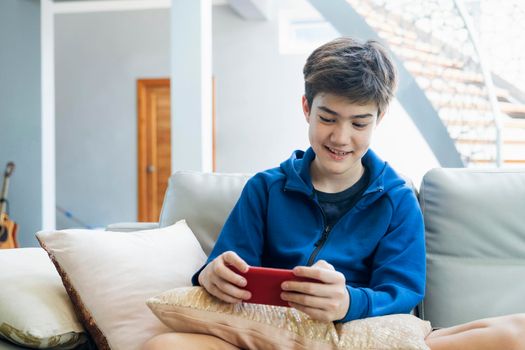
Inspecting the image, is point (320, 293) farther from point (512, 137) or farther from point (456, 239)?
point (512, 137)

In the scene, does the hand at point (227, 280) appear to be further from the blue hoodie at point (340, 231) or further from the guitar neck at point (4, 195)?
the guitar neck at point (4, 195)

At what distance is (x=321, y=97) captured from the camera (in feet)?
4.77

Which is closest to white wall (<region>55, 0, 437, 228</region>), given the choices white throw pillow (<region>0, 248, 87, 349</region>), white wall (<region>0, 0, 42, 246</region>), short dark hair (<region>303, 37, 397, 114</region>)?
white wall (<region>0, 0, 42, 246</region>)

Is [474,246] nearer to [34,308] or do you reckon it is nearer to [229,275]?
[229,275]

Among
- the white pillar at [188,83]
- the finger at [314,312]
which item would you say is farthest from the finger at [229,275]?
the white pillar at [188,83]

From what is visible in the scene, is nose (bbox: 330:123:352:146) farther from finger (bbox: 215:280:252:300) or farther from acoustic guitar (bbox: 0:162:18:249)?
acoustic guitar (bbox: 0:162:18:249)

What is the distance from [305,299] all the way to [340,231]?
0.42 m

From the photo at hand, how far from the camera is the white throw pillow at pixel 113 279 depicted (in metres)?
1.38

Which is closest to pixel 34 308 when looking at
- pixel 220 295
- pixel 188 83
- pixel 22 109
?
pixel 220 295

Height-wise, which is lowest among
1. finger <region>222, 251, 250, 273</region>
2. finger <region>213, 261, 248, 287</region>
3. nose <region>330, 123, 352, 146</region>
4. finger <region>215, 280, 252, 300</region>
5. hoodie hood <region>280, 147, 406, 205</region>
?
finger <region>215, 280, 252, 300</region>

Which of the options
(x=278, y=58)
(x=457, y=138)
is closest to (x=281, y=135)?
(x=278, y=58)

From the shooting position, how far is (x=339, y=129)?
1429 mm

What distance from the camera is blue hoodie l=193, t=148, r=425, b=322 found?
4.69ft

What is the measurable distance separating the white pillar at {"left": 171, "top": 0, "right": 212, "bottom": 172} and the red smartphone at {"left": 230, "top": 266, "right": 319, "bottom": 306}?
2162 mm
